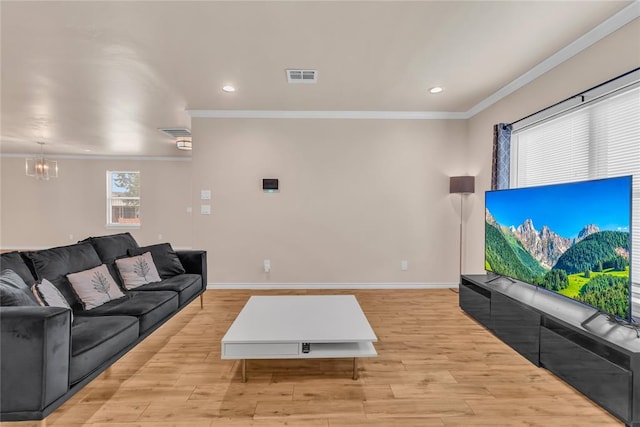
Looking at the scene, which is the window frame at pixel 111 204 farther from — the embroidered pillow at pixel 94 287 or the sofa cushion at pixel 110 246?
the embroidered pillow at pixel 94 287

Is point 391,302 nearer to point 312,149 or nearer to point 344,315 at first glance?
point 344,315

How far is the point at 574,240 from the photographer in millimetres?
2139

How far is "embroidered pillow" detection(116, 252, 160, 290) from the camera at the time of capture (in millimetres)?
2883

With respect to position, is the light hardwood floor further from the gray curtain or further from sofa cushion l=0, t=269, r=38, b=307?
the gray curtain

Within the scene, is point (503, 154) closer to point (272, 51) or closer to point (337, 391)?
point (272, 51)

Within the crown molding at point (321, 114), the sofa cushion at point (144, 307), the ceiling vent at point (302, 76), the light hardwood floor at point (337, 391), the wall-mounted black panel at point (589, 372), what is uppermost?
the ceiling vent at point (302, 76)

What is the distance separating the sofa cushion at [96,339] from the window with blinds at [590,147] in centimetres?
351

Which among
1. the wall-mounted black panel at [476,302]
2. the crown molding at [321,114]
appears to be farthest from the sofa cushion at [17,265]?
the wall-mounted black panel at [476,302]

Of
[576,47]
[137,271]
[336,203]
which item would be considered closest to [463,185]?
[336,203]

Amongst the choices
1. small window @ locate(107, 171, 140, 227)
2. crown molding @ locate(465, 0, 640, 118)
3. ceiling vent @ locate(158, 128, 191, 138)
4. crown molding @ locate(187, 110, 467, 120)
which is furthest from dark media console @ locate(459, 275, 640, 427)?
small window @ locate(107, 171, 140, 227)

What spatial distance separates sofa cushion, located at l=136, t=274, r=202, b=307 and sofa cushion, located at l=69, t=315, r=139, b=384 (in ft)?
2.33

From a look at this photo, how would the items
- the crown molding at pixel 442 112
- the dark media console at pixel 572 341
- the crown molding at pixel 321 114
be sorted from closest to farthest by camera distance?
the dark media console at pixel 572 341
the crown molding at pixel 442 112
the crown molding at pixel 321 114

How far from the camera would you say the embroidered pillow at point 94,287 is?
2.34 meters

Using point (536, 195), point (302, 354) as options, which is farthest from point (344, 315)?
point (536, 195)
